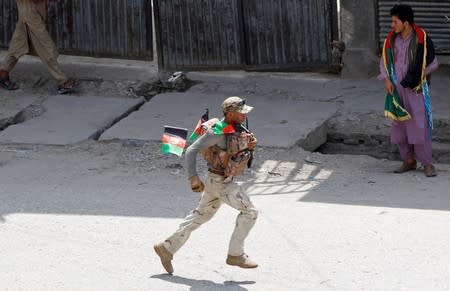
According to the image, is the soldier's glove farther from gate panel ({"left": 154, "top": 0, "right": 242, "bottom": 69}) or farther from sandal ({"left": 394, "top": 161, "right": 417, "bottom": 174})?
gate panel ({"left": 154, "top": 0, "right": 242, "bottom": 69})

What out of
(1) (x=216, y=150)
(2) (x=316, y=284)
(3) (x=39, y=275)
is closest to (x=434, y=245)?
(2) (x=316, y=284)

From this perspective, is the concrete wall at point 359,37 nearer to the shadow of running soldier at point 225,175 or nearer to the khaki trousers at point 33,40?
the khaki trousers at point 33,40

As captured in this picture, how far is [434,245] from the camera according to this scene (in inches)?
301

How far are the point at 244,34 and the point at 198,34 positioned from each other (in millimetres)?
562

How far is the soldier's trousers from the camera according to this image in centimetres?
698

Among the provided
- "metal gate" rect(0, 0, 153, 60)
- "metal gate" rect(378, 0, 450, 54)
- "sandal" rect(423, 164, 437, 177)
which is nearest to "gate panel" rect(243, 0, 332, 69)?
"metal gate" rect(378, 0, 450, 54)

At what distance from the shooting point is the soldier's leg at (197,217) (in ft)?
23.3

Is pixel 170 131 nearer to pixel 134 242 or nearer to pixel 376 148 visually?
pixel 134 242

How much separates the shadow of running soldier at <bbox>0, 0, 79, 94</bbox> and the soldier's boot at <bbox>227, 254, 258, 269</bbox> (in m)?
6.06

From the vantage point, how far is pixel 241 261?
7070 millimetres

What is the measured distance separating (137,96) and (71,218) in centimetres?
429

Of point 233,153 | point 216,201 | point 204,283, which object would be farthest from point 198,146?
Answer: point 204,283

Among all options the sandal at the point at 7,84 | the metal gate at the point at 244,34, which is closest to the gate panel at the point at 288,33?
the metal gate at the point at 244,34

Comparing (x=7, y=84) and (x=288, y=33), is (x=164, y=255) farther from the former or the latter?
(x=7, y=84)
